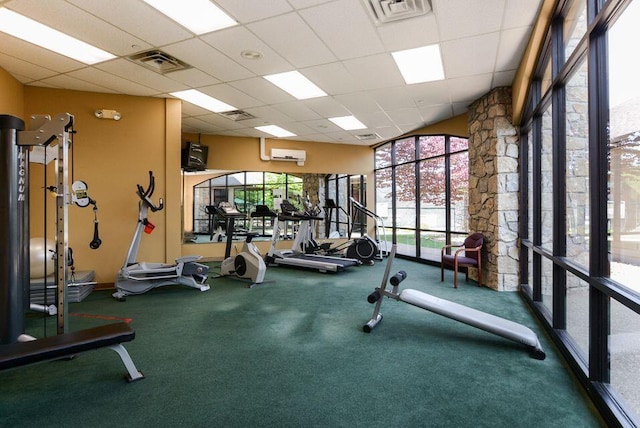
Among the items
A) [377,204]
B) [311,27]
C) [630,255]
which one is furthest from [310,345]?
[377,204]

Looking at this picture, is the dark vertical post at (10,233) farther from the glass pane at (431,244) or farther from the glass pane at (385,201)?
the glass pane at (385,201)

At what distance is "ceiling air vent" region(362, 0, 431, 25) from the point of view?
2.99 meters

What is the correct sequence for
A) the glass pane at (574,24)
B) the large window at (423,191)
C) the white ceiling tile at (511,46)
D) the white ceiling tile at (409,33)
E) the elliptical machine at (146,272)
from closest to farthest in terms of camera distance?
the glass pane at (574,24), the white ceiling tile at (409,33), the white ceiling tile at (511,46), the elliptical machine at (146,272), the large window at (423,191)

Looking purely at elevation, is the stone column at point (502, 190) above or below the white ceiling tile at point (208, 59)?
below

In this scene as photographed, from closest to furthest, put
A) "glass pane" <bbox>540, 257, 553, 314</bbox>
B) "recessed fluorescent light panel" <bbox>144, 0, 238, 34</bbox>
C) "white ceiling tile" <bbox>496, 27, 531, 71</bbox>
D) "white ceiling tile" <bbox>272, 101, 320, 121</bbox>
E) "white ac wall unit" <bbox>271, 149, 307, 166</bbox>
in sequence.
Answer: "recessed fluorescent light panel" <bbox>144, 0, 238, 34</bbox> < "white ceiling tile" <bbox>496, 27, 531, 71</bbox> < "glass pane" <bbox>540, 257, 553, 314</bbox> < "white ceiling tile" <bbox>272, 101, 320, 121</bbox> < "white ac wall unit" <bbox>271, 149, 307, 166</bbox>

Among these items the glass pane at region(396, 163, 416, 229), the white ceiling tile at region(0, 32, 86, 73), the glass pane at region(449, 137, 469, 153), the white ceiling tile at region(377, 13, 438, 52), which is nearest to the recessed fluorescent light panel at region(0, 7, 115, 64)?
the white ceiling tile at region(0, 32, 86, 73)

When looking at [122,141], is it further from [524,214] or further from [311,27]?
[524,214]

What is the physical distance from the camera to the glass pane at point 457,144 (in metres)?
6.41

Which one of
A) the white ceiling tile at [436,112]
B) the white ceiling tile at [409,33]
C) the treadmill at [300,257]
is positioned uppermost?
the white ceiling tile at [409,33]

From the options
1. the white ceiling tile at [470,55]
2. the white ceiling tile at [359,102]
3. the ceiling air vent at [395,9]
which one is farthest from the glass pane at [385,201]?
the ceiling air vent at [395,9]

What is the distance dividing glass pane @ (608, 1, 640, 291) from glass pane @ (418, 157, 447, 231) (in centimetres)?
488

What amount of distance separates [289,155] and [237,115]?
2.28 metres

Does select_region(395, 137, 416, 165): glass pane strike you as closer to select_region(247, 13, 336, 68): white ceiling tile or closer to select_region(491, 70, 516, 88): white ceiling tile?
select_region(491, 70, 516, 88): white ceiling tile

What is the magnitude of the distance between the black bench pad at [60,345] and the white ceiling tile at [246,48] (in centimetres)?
295
